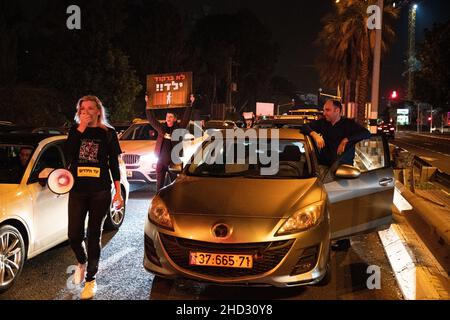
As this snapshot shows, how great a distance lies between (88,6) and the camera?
24.6m

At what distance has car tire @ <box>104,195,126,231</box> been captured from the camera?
7082mm

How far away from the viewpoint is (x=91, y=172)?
4492 millimetres

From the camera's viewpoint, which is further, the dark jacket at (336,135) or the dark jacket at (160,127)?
the dark jacket at (160,127)

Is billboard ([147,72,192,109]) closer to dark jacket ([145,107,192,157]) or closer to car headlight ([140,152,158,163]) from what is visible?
car headlight ([140,152,158,163])

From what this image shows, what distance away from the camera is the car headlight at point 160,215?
4465mm

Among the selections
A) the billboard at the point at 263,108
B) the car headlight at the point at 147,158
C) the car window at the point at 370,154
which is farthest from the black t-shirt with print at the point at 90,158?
the billboard at the point at 263,108

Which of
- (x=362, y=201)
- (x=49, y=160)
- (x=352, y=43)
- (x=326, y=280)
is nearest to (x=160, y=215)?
(x=326, y=280)

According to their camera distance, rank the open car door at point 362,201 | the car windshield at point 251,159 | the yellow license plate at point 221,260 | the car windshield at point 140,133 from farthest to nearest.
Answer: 1. the car windshield at point 140,133
2. the car windshield at point 251,159
3. the open car door at point 362,201
4. the yellow license plate at point 221,260

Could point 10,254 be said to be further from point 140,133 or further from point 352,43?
point 352,43

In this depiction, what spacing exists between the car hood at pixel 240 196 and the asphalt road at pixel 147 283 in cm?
81

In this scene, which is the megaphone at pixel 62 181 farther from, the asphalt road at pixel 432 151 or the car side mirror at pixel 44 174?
the asphalt road at pixel 432 151

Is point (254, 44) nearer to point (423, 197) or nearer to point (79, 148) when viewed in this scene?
point (423, 197)
